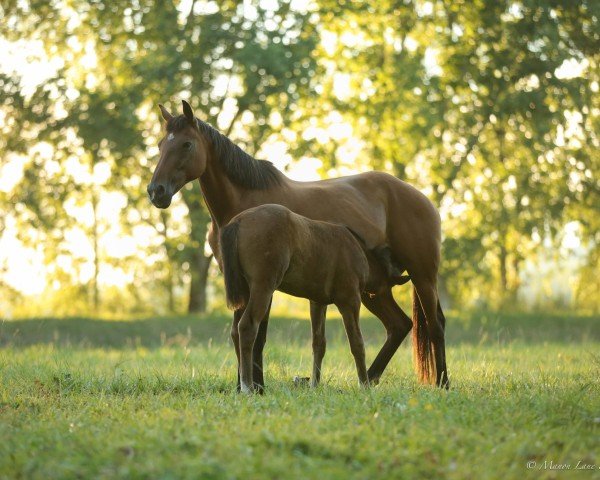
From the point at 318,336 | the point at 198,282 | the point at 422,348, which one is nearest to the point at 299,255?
the point at 318,336

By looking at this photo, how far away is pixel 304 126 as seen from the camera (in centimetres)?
2059

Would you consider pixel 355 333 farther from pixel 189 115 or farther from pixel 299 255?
pixel 189 115

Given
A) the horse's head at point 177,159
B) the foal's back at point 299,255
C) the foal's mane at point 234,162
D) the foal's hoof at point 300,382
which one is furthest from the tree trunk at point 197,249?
the foal's back at point 299,255

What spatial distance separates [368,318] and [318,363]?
1019 cm

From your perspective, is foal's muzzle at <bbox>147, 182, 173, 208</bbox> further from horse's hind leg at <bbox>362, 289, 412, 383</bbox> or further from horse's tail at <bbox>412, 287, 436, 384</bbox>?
horse's tail at <bbox>412, 287, 436, 384</bbox>

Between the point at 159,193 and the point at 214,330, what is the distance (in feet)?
31.2

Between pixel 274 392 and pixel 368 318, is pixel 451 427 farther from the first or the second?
pixel 368 318

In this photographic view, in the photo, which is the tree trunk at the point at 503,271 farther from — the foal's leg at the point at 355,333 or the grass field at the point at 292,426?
the foal's leg at the point at 355,333

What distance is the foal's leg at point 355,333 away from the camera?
23.3 ft

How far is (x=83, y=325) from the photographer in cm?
Result: 1648

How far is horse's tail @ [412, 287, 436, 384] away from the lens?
823cm

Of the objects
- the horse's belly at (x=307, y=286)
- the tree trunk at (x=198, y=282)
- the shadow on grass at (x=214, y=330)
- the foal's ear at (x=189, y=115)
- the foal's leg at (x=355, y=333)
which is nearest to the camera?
the horse's belly at (x=307, y=286)

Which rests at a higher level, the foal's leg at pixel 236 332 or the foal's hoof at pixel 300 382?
the foal's leg at pixel 236 332

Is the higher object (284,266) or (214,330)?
(284,266)
